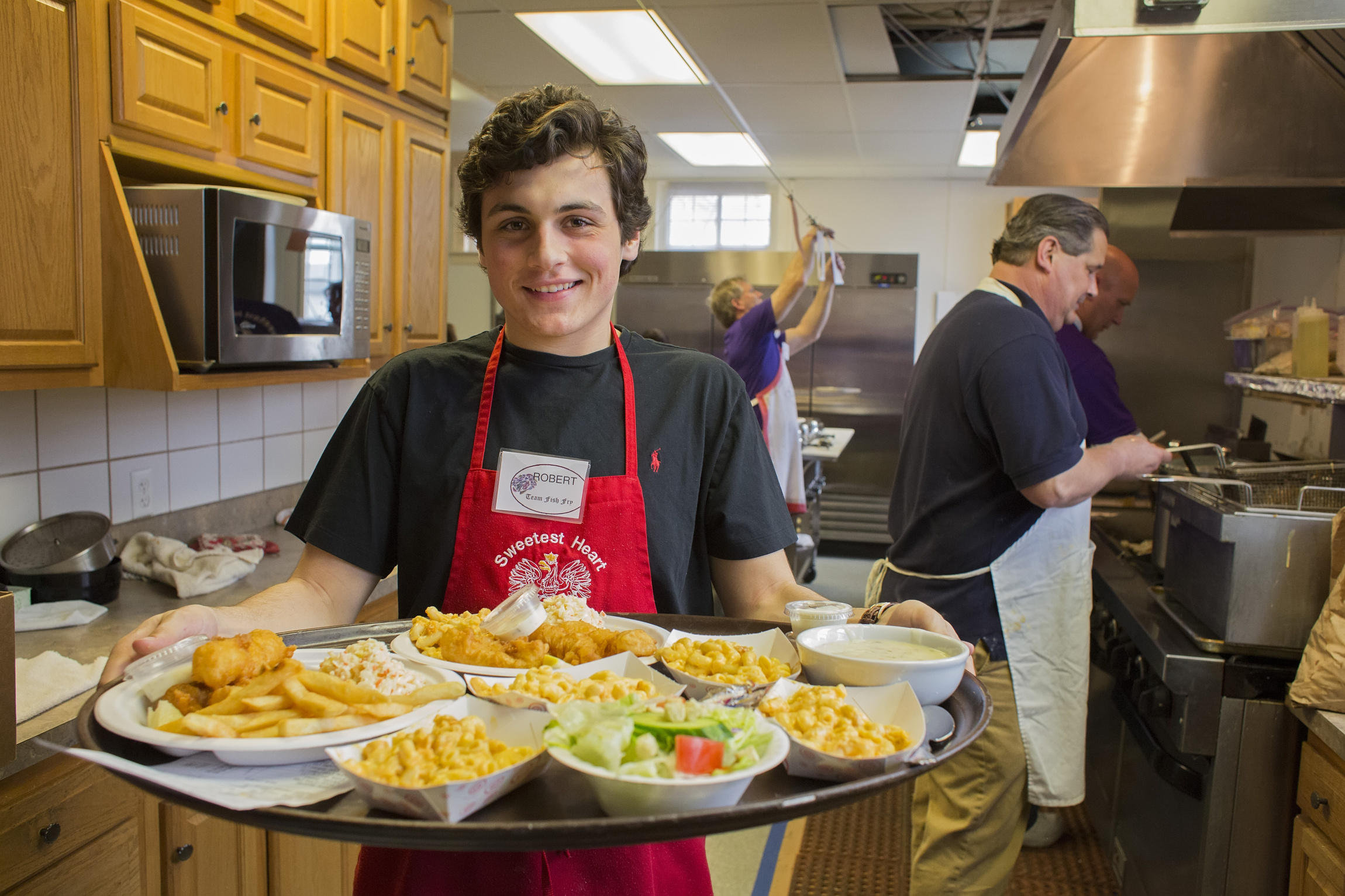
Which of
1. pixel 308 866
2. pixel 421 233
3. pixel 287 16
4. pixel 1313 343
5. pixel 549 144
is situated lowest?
pixel 308 866

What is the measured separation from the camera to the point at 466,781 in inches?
28.8

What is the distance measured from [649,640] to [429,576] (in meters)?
0.38

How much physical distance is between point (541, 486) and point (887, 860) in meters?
2.20

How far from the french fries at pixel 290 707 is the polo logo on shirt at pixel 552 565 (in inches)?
13.7

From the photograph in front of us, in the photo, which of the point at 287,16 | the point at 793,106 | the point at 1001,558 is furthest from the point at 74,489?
the point at 793,106

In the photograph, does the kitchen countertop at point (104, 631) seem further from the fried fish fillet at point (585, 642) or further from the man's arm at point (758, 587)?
the man's arm at point (758, 587)

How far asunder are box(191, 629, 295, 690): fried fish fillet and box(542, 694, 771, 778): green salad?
35 centimetres

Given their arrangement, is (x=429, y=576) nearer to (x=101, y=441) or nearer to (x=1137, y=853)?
(x=101, y=441)

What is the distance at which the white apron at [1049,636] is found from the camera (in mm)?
2355

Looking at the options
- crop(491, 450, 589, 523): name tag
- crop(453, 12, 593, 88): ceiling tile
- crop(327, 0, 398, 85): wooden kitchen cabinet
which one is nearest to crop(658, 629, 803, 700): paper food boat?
crop(491, 450, 589, 523): name tag

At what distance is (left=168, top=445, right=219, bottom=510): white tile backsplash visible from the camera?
2.79 meters

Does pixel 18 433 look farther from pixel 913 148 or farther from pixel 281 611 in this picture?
pixel 913 148

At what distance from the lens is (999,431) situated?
7.27 ft

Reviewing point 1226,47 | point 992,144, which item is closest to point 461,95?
point 992,144
